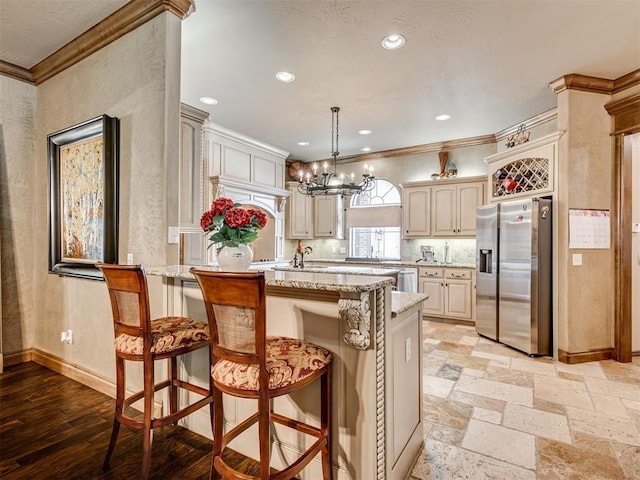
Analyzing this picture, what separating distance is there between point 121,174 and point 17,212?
1671 mm

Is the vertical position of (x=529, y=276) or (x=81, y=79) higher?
(x=81, y=79)

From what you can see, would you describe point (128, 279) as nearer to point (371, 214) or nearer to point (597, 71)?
point (597, 71)

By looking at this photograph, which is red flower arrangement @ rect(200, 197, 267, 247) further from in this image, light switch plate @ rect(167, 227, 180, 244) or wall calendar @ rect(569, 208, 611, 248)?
wall calendar @ rect(569, 208, 611, 248)

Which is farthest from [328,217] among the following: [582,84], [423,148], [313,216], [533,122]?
[582,84]

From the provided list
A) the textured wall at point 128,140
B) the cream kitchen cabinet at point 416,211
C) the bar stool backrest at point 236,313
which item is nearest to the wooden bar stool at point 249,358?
the bar stool backrest at point 236,313

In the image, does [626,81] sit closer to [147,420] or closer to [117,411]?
[147,420]

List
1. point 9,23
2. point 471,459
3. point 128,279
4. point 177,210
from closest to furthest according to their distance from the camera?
point 128,279, point 471,459, point 177,210, point 9,23

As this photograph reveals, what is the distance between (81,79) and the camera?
2.88 m

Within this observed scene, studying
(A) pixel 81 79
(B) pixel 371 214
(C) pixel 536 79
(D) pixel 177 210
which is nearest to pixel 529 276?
(C) pixel 536 79

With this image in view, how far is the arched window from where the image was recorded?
249 inches

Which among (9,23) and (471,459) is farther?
(9,23)

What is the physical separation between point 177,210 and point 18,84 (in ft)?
8.43

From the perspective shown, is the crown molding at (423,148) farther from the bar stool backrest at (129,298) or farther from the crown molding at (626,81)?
the bar stool backrest at (129,298)

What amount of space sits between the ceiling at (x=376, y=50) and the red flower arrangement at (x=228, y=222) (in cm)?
160
